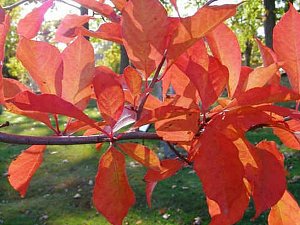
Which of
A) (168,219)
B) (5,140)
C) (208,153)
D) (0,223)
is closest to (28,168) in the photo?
(5,140)

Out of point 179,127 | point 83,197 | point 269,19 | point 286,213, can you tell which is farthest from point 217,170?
point 269,19

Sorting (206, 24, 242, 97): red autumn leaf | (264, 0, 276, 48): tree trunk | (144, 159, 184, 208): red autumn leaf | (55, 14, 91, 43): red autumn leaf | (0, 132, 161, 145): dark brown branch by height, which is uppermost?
(55, 14, 91, 43): red autumn leaf

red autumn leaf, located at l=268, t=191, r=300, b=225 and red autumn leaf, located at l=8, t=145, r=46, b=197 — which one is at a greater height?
red autumn leaf, located at l=8, t=145, r=46, b=197

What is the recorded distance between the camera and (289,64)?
1.32 feet

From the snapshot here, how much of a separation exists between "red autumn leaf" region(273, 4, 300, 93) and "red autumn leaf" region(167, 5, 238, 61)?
0.08 metres

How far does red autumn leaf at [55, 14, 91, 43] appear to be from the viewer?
1.58 ft

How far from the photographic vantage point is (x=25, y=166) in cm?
45

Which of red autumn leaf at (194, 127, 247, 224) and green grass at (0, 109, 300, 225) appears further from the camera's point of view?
green grass at (0, 109, 300, 225)

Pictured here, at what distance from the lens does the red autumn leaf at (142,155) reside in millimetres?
384

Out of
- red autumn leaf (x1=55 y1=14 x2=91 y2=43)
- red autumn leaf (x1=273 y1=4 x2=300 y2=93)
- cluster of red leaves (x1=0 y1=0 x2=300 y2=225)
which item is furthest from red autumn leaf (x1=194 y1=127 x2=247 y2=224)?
red autumn leaf (x1=55 y1=14 x2=91 y2=43)

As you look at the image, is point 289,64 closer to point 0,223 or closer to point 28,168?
point 28,168

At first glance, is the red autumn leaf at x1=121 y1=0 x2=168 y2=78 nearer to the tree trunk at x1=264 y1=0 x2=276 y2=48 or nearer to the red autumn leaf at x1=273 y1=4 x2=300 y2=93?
the red autumn leaf at x1=273 y1=4 x2=300 y2=93

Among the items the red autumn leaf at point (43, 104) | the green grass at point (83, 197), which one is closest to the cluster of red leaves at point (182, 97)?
the red autumn leaf at point (43, 104)

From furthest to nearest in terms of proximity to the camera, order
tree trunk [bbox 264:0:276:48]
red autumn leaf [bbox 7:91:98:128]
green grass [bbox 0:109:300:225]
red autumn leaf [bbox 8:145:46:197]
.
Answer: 1. tree trunk [bbox 264:0:276:48]
2. green grass [bbox 0:109:300:225]
3. red autumn leaf [bbox 8:145:46:197]
4. red autumn leaf [bbox 7:91:98:128]
